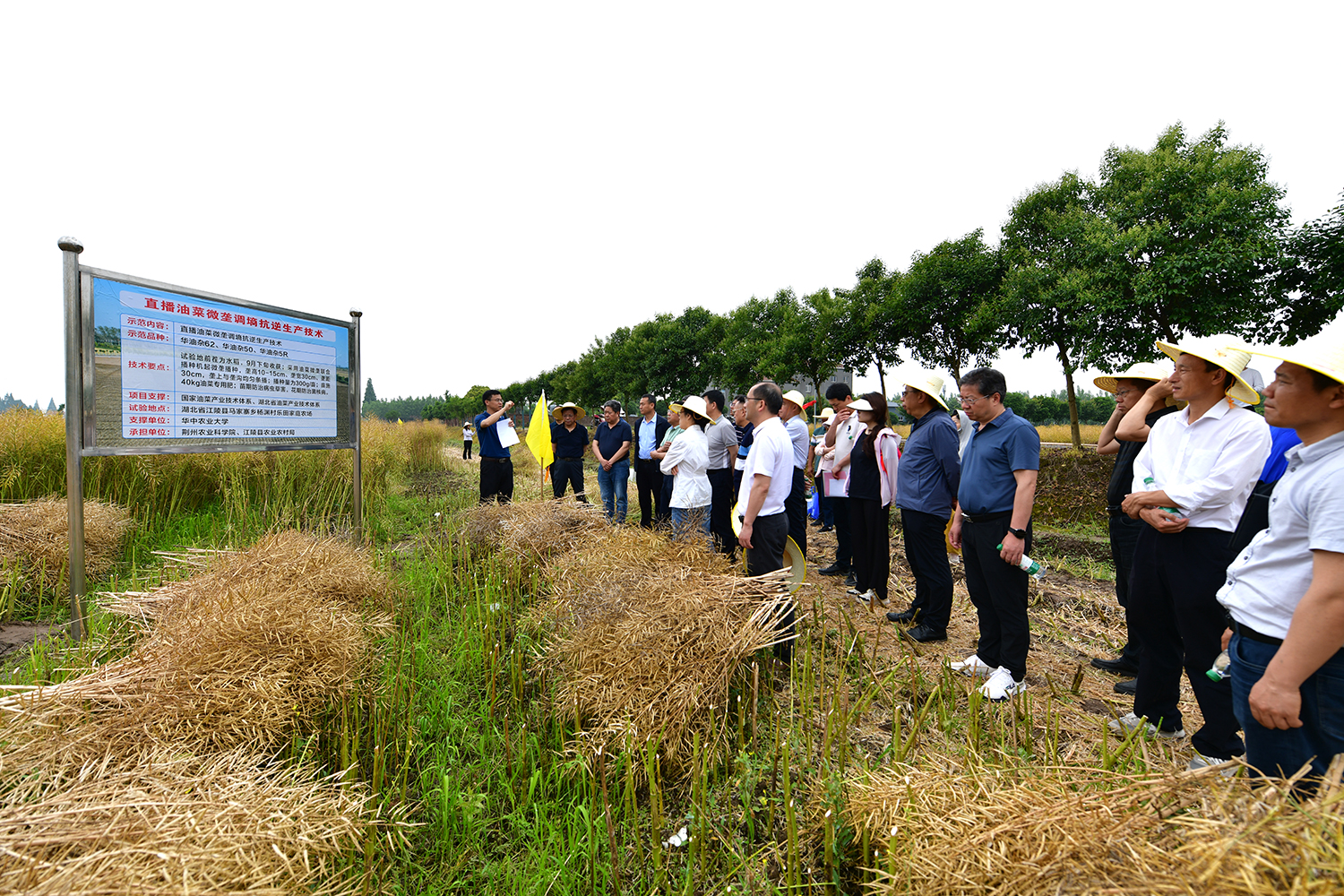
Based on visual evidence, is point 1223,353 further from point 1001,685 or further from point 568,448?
point 568,448

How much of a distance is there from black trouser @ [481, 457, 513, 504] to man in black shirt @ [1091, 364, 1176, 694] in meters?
6.12

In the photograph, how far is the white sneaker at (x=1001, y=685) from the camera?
9.39 ft

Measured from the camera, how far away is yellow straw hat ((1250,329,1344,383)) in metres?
1.37

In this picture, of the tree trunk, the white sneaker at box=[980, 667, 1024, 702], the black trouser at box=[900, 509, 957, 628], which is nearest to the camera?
the white sneaker at box=[980, 667, 1024, 702]

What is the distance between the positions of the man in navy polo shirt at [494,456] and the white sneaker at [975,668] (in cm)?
537

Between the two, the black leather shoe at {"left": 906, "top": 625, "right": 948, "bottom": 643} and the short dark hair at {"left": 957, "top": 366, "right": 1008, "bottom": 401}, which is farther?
the black leather shoe at {"left": 906, "top": 625, "right": 948, "bottom": 643}

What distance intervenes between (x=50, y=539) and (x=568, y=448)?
15.8 feet

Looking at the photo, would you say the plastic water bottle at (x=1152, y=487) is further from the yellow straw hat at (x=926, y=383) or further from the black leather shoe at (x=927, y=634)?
the black leather shoe at (x=927, y=634)

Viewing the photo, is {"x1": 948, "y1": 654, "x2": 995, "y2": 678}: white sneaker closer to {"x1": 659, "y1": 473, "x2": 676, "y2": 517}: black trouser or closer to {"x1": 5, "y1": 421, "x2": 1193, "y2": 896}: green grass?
{"x1": 5, "y1": 421, "x2": 1193, "y2": 896}: green grass

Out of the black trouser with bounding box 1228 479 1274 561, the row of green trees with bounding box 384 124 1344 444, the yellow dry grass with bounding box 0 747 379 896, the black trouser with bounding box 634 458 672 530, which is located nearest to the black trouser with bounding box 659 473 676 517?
the black trouser with bounding box 634 458 672 530

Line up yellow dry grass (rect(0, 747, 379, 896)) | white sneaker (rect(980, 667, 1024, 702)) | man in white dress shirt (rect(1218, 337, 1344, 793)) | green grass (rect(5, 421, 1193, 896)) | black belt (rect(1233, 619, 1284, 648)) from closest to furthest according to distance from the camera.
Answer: yellow dry grass (rect(0, 747, 379, 896)) < man in white dress shirt (rect(1218, 337, 1344, 793)) < black belt (rect(1233, 619, 1284, 648)) < green grass (rect(5, 421, 1193, 896)) < white sneaker (rect(980, 667, 1024, 702))

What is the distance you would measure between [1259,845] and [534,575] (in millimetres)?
3739

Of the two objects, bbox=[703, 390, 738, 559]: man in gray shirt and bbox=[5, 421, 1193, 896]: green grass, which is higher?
bbox=[703, 390, 738, 559]: man in gray shirt

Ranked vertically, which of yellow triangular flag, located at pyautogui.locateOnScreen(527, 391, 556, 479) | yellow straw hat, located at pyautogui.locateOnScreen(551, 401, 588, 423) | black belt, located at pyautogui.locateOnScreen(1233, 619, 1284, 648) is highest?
yellow straw hat, located at pyautogui.locateOnScreen(551, 401, 588, 423)
